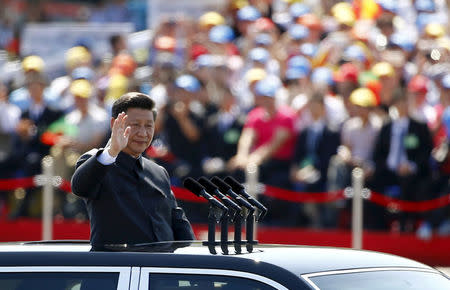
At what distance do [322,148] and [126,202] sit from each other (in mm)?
7086

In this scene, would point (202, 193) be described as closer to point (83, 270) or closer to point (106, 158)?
point (106, 158)

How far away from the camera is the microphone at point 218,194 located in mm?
5324

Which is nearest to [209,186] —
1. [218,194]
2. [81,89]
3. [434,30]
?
[218,194]

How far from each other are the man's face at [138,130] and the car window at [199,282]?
162 cm

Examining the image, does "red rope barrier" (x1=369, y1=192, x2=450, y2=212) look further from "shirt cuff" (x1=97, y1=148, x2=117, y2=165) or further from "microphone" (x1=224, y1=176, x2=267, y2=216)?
"shirt cuff" (x1=97, y1=148, x2=117, y2=165)

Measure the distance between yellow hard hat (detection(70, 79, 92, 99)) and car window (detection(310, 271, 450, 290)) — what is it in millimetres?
9198

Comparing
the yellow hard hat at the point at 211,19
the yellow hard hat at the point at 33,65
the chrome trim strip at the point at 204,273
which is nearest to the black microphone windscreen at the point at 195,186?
the chrome trim strip at the point at 204,273

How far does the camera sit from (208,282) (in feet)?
15.0

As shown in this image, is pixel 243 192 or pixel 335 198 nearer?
pixel 243 192

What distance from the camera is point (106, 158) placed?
5660 mm

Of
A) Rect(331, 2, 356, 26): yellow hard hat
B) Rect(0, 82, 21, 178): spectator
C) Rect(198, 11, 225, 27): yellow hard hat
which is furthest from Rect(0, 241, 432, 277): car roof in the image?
Rect(198, 11, 225, 27): yellow hard hat

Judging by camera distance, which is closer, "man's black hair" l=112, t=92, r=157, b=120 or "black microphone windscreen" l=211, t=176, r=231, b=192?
"black microphone windscreen" l=211, t=176, r=231, b=192

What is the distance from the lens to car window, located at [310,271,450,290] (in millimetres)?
4598

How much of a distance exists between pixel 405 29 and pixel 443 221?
8.96 feet
